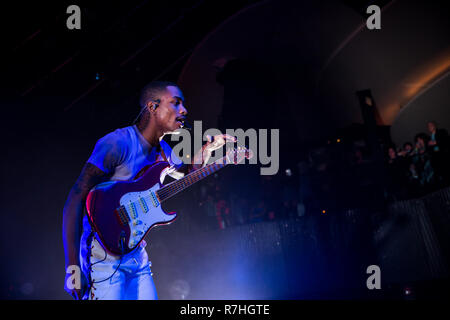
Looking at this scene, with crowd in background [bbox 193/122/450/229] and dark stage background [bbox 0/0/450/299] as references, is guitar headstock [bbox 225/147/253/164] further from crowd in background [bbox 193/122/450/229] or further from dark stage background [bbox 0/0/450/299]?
crowd in background [bbox 193/122/450/229]

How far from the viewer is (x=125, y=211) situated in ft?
6.52

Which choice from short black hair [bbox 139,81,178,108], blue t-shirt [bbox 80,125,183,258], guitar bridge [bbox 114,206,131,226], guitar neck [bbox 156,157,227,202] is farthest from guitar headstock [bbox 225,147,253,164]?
guitar bridge [bbox 114,206,131,226]

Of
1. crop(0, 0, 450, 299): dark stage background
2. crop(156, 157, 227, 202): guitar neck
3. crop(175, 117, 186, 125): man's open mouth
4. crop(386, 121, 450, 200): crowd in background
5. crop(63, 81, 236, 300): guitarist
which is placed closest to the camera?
crop(63, 81, 236, 300): guitarist

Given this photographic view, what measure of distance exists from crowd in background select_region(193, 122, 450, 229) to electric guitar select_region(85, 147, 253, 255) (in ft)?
12.2

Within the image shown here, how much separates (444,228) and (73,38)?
19.5 ft

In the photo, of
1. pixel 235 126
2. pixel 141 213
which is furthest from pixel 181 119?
pixel 235 126

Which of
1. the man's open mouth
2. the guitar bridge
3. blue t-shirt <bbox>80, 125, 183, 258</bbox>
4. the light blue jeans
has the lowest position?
Result: the light blue jeans

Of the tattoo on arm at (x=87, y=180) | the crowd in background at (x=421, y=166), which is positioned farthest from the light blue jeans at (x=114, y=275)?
the crowd in background at (x=421, y=166)

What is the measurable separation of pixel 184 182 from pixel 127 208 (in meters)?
0.54

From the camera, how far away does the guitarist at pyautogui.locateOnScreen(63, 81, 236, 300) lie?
1806 millimetres

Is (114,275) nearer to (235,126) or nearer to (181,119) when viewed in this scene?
(181,119)

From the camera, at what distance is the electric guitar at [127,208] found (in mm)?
1889
